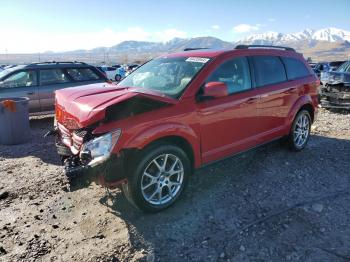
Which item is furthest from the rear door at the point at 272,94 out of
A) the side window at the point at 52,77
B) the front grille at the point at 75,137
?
the side window at the point at 52,77

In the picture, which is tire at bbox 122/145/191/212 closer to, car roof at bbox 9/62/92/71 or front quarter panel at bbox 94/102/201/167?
front quarter panel at bbox 94/102/201/167

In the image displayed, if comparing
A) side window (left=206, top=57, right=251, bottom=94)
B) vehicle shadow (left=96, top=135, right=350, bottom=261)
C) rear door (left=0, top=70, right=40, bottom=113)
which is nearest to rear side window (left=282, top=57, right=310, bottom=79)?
side window (left=206, top=57, right=251, bottom=94)

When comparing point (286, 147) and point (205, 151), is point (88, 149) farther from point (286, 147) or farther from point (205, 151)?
point (286, 147)

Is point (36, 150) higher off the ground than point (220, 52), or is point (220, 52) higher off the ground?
point (220, 52)

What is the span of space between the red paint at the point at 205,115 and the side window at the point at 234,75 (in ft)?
0.26

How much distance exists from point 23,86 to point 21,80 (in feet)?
0.61

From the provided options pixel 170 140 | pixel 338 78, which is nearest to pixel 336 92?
pixel 338 78

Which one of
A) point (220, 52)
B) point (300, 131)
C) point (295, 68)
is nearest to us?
point (220, 52)

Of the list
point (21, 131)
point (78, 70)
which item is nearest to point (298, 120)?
point (21, 131)

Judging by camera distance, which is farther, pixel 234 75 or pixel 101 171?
pixel 234 75

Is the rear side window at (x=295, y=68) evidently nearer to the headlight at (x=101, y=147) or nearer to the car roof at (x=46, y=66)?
the headlight at (x=101, y=147)

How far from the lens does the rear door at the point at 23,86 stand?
29.0 ft

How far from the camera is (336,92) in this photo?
10.3 m

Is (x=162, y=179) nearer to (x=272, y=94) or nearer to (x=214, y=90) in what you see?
(x=214, y=90)
